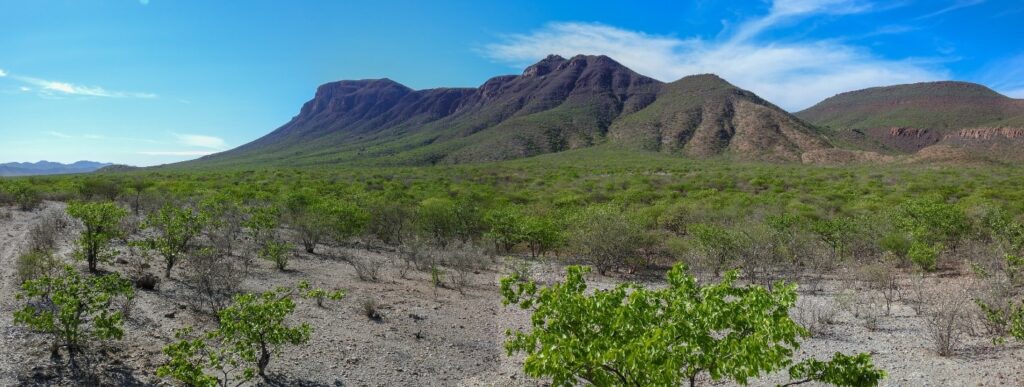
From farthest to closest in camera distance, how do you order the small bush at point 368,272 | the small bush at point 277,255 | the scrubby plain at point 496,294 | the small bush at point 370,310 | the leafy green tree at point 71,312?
the small bush at point 277,255 < the small bush at point 368,272 < the small bush at point 370,310 < the leafy green tree at point 71,312 < the scrubby plain at point 496,294

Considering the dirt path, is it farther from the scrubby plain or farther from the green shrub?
the green shrub

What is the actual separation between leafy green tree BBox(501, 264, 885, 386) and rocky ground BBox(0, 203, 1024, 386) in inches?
186

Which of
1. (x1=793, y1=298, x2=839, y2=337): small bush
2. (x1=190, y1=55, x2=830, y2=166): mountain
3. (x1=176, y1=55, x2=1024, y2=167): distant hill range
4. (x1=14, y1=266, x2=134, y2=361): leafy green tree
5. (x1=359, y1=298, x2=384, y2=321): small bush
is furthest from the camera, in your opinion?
(x1=190, y1=55, x2=830, y2=166): mountain

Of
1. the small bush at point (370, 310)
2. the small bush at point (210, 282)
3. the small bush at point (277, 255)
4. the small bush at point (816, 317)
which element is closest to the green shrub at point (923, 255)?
the small bush at point (816, 317)

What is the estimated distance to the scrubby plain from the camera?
5.05 m

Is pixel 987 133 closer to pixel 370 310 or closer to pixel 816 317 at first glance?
pixel 816 317

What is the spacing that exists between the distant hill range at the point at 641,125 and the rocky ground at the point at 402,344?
237 feet

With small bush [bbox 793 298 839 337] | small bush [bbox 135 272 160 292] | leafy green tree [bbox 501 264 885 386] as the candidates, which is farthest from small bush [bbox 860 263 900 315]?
small bush [bbox 135 272 160 292]

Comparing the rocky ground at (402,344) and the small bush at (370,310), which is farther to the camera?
the small bush at (370,310)

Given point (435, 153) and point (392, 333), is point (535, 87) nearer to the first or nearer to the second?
point (435, 153)

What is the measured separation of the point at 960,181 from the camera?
146ft

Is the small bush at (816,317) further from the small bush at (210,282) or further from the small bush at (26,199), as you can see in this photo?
the small bush at (26,199)

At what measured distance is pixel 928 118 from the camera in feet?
395

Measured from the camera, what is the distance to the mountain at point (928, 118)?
95.4 m
